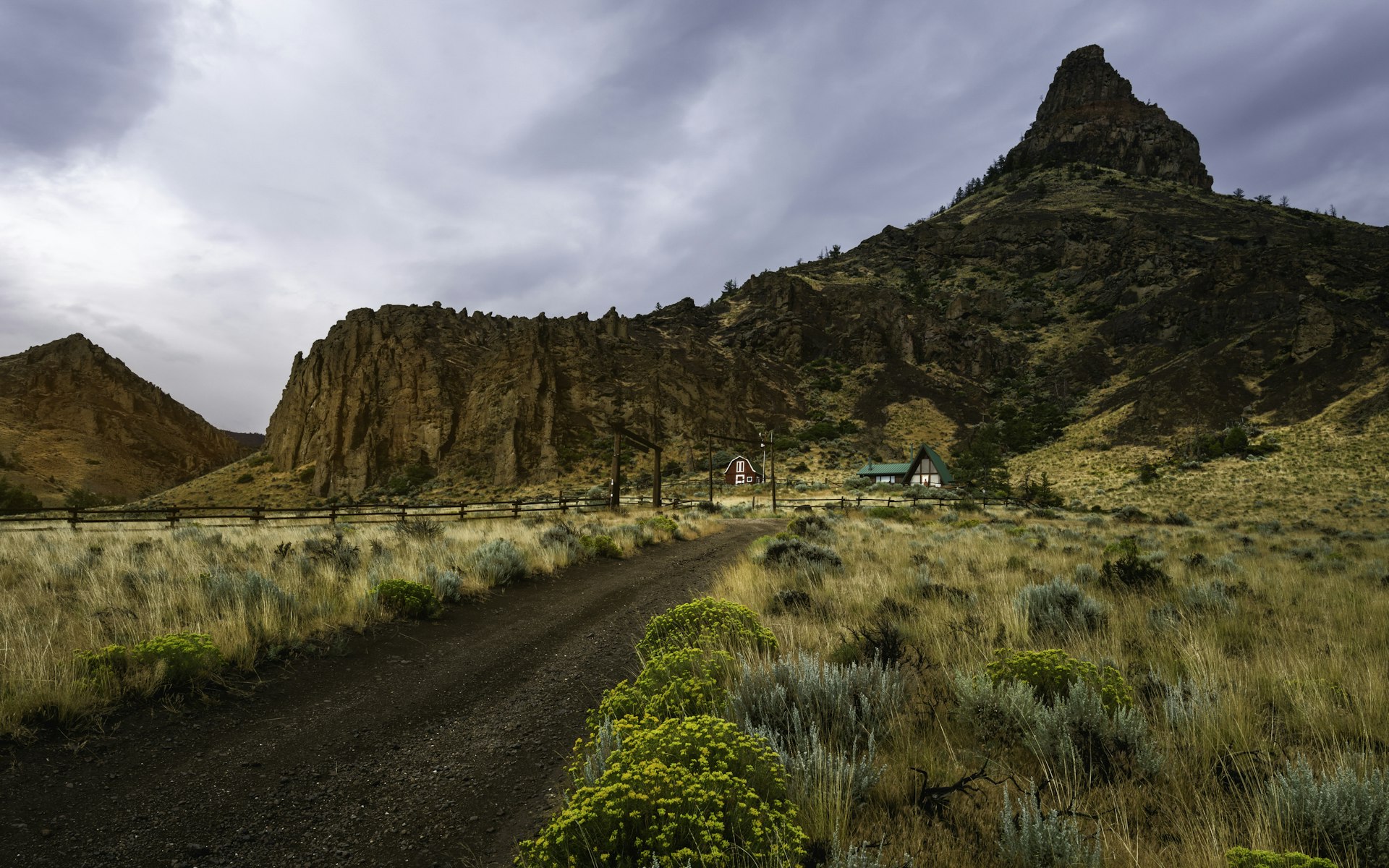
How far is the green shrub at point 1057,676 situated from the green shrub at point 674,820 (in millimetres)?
2225

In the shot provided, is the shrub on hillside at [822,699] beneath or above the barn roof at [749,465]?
beneath

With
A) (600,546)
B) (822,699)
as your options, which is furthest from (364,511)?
(822,699)

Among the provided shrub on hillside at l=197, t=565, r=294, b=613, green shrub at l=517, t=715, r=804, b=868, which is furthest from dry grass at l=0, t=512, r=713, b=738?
green shrub at l=517, t=715, r=804, b=868

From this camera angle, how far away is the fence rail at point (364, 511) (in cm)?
2008

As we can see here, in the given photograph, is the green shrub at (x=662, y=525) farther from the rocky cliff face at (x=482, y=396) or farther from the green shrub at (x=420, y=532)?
the rocky cliff face at (x=482, y=396)

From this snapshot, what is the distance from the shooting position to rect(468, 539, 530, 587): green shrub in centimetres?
939

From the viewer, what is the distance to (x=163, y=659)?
457 centimetres

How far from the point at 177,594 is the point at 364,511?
2506cm

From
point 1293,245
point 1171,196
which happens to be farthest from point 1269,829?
point 1171,196

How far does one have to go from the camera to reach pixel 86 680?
4145 millimetres

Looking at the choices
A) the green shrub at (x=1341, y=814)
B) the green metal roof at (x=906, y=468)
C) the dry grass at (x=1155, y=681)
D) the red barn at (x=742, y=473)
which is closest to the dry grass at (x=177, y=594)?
the dry grass at (x=1155, y=681)

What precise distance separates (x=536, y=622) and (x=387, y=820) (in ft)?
14.1

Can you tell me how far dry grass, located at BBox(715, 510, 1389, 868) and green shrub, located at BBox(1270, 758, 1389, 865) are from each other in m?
0.08

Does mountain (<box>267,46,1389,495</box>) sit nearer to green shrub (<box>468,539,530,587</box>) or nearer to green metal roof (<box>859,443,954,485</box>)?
green metal roof (<box>859,443,954,485</box>)
